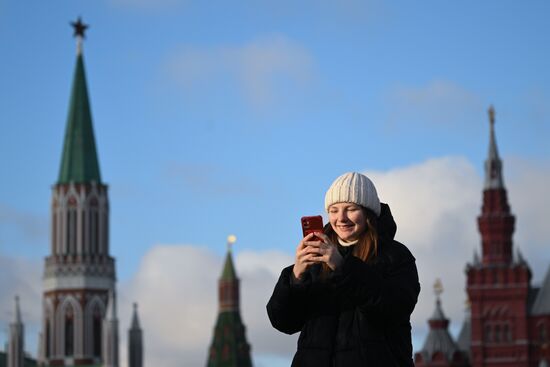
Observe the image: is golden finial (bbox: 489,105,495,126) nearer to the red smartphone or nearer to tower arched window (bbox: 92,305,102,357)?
tower arched window (bbox: 92,305,102,357)

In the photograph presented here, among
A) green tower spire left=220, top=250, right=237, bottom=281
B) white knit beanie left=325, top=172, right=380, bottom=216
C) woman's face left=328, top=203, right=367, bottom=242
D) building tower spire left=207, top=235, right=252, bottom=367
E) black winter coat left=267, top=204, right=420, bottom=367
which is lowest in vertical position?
black winter coat left=267, top=204, right=420, bottom=367

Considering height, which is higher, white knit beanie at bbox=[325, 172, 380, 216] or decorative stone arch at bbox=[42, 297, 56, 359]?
decorative stone arch at bbox=[42, 297, 56, 359]

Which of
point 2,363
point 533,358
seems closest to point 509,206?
point 533,358

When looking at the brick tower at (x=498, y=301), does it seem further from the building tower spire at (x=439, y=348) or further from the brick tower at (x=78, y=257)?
the brick tower at (x=78, y=257)

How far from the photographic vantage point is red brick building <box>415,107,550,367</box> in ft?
369

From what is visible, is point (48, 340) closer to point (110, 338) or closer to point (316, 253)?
point (110, 338)

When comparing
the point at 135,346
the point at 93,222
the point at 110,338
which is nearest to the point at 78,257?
the point at 93,222

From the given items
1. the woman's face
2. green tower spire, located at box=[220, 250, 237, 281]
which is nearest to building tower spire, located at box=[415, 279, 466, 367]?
green tower spire, located at box=[220, 250, 237, 281]

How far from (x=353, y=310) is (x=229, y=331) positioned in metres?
139

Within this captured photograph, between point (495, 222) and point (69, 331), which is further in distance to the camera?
Answer: point (69, 331)

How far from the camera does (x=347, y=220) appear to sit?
920cm

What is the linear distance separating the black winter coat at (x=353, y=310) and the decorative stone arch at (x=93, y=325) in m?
122

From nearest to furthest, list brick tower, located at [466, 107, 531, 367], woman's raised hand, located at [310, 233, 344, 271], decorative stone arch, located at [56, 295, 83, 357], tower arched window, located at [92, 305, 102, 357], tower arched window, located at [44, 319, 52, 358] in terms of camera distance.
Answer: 1. woman's raised hand, located at [310, 233, 344, 271]
2. brick tower, located at [466, 107, 531, 367]
3. decorative stone arch, located at [56, 295, 83, 357]
4. tower arched window, located at [92, 305, 102, 357]
5. tower arched window, located at [44, 319, 52, 358]

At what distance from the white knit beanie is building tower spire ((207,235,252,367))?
137517 millimetres
